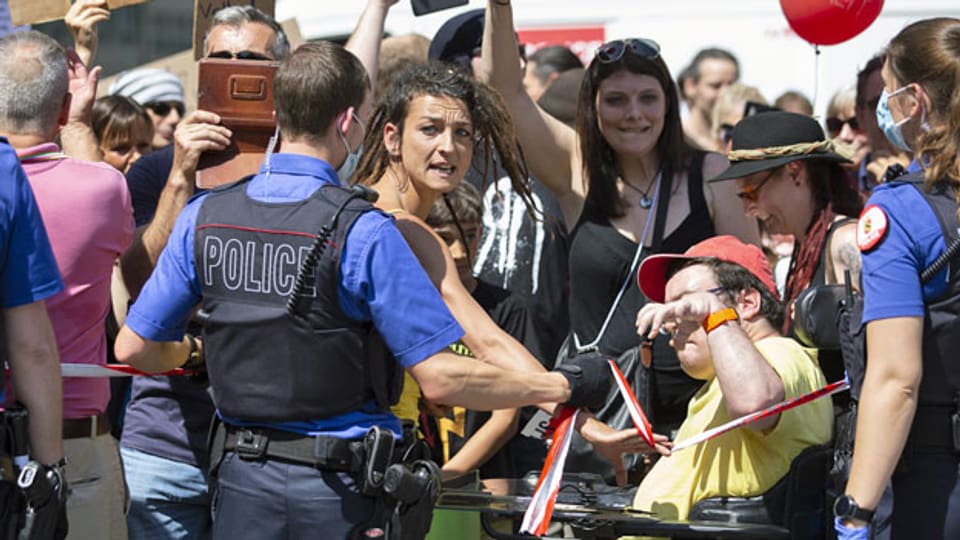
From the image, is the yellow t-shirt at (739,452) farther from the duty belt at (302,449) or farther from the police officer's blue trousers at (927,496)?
the duty belt at (302,449)

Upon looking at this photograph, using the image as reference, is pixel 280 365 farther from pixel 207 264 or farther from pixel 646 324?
pixel 646 324

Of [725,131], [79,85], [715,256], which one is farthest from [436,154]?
[725,131]

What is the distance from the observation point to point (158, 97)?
7195 millimetres

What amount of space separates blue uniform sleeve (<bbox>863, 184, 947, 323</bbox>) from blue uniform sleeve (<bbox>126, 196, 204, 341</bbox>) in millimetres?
1709

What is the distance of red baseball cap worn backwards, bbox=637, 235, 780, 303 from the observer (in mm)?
4488

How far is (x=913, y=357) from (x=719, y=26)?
757 centimetres

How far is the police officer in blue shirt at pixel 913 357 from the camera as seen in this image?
3.44 m

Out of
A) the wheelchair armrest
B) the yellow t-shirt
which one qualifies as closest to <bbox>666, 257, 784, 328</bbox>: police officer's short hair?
the yellow t-shirt

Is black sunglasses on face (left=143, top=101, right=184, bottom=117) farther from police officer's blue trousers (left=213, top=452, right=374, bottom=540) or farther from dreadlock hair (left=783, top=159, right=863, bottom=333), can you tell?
police officer's blue trousers (left=213, top=452, right=374, bottom=540)

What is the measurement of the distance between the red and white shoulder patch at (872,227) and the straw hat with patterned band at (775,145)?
132 centimetres

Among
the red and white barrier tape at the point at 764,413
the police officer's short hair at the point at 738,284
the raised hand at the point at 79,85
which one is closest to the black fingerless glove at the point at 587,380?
the red and white barrier tape at the point at 764,413

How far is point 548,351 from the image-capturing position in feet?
18.1

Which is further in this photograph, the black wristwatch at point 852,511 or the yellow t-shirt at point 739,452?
the yellow t-shirt at point 739,452

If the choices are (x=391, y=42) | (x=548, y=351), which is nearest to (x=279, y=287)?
(x=548, y=351)
